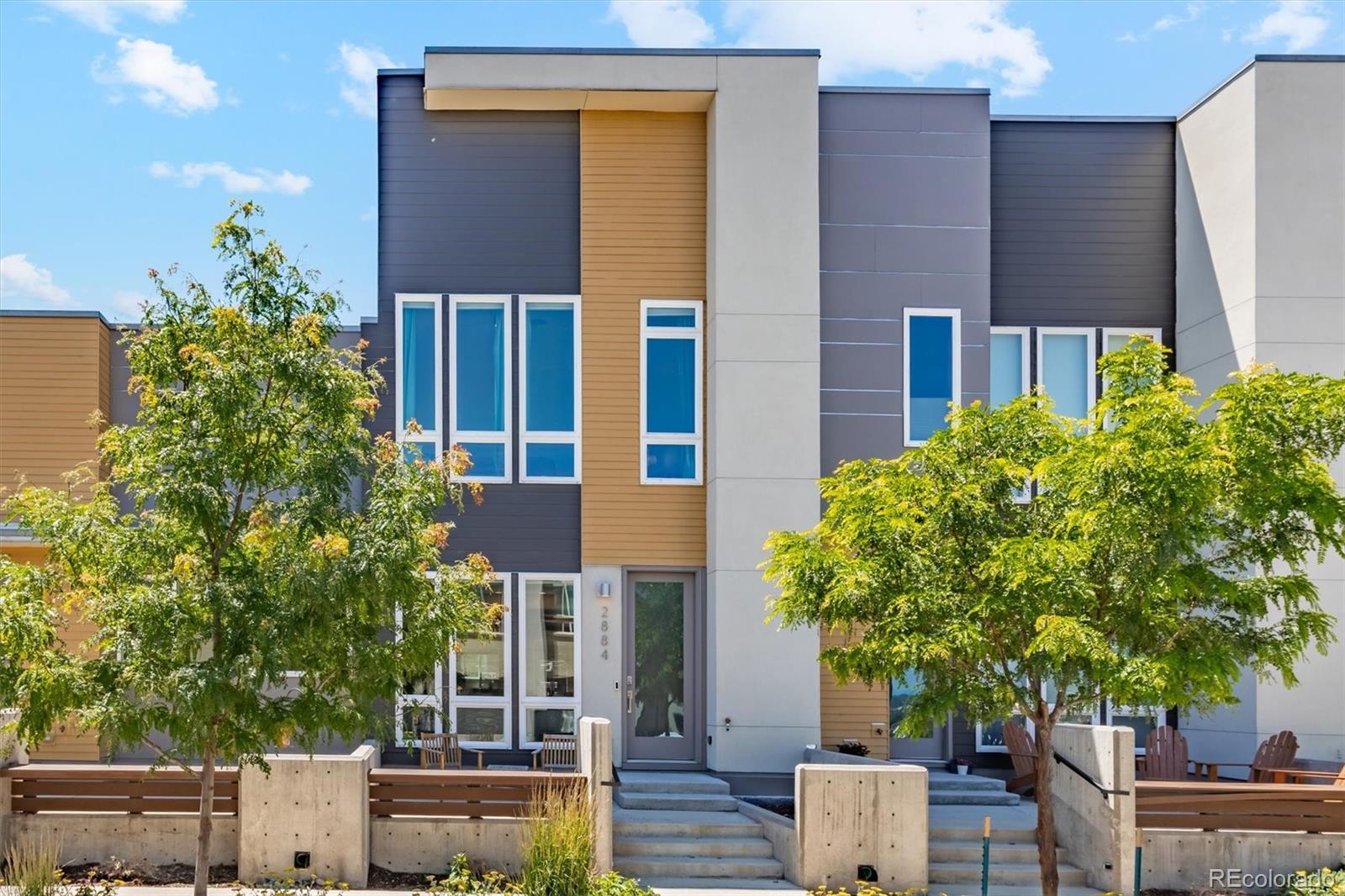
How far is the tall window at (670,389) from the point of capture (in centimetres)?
1631

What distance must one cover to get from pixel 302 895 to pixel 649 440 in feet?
23.0

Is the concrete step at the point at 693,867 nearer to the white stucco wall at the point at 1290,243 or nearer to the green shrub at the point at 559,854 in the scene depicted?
the green shrub at the point at 559,854

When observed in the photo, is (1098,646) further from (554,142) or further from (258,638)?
(554,142)

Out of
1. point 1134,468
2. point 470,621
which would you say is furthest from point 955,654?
point 470,621

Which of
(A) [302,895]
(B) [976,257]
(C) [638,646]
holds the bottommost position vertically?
(A) [302,895]

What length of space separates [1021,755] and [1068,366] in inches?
201

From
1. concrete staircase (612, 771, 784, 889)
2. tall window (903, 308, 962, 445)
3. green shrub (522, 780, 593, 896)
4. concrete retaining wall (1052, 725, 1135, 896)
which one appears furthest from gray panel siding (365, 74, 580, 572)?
concrete retaining wall (1052, 725, 1135, 896)

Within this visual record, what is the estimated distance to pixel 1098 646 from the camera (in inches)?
368

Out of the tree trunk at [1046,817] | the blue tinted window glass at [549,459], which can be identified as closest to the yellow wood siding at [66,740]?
the blue tinted window glass at [549,459]

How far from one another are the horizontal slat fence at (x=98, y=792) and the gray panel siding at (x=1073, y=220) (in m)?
11.4

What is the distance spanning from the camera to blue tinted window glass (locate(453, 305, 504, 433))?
16.4 m

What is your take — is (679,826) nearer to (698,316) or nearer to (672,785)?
(672,785)

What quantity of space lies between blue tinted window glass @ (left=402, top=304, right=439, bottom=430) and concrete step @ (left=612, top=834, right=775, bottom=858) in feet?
19.2

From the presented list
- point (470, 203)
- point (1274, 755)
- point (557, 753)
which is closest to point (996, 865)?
point (1274, 755)
